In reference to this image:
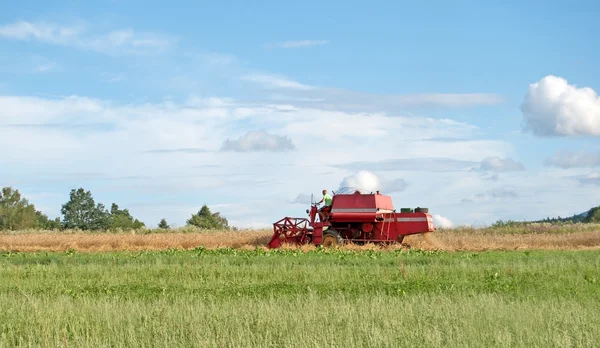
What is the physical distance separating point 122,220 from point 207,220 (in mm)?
13192

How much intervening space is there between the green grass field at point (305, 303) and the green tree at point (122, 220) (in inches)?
2169

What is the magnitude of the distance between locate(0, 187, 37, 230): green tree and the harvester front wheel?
5396 centimetres

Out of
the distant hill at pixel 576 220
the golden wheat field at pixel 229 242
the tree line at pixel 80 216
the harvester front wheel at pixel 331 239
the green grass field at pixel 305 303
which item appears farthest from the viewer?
the tree line at pixel 80 216

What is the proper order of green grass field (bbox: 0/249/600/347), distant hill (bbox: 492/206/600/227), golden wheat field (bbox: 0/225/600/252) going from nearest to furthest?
green grass field (bbox: 0/249/600/347) → golden wheat field (bbox: 0/225/600/252) → distant hill (bbox: 492/206/600/227)

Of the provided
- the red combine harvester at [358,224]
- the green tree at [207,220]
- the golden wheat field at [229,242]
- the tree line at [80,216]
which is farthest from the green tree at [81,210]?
the red combine harvester at [358,224]

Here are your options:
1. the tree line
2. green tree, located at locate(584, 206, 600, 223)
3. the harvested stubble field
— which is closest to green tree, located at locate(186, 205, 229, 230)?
the tree line

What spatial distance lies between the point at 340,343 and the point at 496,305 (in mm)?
4799

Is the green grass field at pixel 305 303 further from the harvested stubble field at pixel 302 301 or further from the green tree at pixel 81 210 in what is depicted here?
the green tree at pixel 81 210

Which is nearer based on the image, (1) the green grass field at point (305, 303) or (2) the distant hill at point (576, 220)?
(1) the green grass field at point (305, 303)

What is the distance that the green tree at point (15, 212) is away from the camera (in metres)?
77.2

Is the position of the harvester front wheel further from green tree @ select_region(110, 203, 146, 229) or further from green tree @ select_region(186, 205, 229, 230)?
green tree @ select_region(110, 203, 146, 229)

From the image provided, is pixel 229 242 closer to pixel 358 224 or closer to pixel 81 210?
pixel 358 224

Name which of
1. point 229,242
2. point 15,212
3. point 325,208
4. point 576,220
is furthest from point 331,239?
point 15,212

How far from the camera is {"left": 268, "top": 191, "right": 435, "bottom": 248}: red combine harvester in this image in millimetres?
31984
